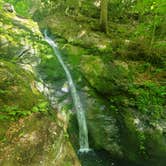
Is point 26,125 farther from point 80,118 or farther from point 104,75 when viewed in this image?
point 104,75

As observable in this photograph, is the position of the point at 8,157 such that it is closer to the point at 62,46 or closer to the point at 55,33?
the point at 62,46

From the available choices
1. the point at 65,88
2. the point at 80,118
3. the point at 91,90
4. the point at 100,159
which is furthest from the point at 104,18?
the point at 100,159

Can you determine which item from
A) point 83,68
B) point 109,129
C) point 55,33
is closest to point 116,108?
point 109,129

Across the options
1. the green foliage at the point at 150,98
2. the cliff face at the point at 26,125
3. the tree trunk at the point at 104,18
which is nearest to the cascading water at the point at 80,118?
the green foliage at the point at 150,98

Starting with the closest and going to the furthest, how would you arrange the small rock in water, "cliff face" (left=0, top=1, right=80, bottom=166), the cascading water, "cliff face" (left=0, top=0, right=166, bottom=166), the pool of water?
1. "cliff face" (left=0, top=1, right=80, bottom=166)
2. "cliff face" (left=0, top=0, right=166, bottom=166)
3. the pool of water
4. the cascading water
5. the small rock in water

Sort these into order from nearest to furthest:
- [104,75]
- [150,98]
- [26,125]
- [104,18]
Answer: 1. [26,125]
2. [150,98]
3. [104,75]
4. [104,18]

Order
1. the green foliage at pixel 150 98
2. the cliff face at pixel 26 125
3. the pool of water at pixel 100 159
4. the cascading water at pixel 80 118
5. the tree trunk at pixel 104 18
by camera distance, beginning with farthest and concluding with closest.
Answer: the tree trunk at pixel 104 18, the green foliage at pixel 150 98, the cascading water at pixel 80 118, the pool of water at pixel 100 159, the cliff face at pixel 26 125

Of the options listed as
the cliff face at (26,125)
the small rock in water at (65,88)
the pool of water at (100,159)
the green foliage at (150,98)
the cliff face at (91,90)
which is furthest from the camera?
the small rock in water at (65,88)

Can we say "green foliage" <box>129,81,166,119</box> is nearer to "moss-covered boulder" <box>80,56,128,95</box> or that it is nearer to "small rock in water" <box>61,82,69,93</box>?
"moss-covered boulder" <box>80,56,128,95</box>

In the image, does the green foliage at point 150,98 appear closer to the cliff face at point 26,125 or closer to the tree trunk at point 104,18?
the cliff face at point 26,125

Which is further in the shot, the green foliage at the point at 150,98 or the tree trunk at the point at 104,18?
the tree trunk at the point at 104,18

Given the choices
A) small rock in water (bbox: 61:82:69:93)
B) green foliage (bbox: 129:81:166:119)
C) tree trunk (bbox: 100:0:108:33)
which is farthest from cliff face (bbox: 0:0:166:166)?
tree trunk (bbox: 100:0:108:33)

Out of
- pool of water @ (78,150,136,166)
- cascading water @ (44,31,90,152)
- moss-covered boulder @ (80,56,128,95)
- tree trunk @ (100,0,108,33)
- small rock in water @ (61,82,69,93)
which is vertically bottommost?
pool of water @ (78,150,136,166)

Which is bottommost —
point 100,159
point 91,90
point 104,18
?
point 100,159
